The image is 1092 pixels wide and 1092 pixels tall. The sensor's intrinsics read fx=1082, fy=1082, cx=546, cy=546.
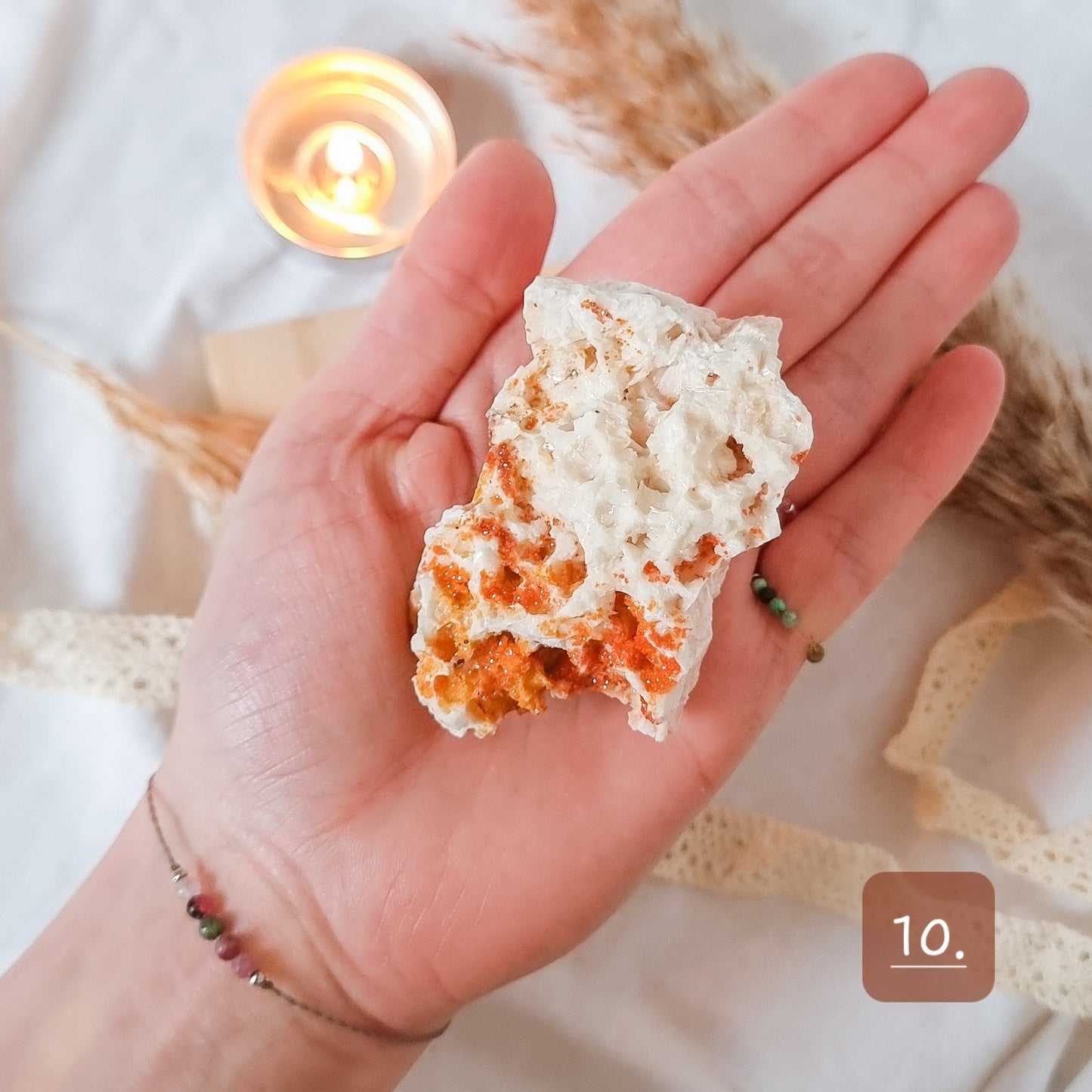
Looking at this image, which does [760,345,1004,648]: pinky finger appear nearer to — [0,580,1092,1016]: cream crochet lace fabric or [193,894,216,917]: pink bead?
[0,580,1092,1016]: cream crochet lace fabric

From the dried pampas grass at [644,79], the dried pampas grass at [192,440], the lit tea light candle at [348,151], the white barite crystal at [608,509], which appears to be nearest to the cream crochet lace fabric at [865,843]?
the dried pampas grass at [192,440]

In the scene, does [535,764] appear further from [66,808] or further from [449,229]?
[66,808]

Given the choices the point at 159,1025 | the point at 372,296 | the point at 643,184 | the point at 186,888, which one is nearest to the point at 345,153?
the point at 372,296

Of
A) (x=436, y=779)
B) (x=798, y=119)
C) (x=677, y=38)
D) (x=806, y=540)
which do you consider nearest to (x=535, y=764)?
(x=436, y=779)

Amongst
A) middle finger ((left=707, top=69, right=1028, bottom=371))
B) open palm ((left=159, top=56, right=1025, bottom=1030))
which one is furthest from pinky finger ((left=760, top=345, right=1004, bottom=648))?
middle finger ((left=707, top=69, right=1028, bottom=371))

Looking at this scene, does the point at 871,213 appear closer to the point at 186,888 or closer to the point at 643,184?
the point at 643,184
